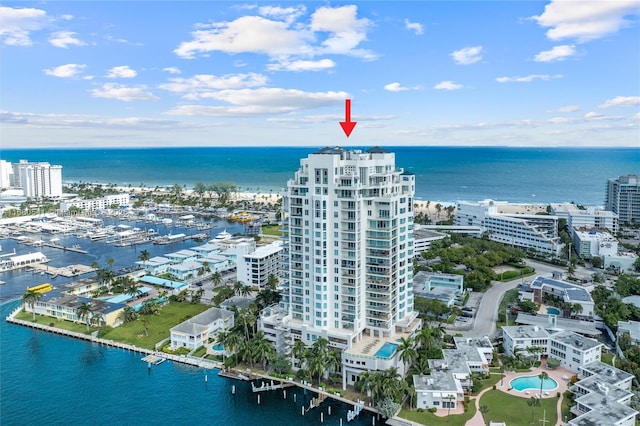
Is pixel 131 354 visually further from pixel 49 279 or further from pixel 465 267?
pixel 465 267

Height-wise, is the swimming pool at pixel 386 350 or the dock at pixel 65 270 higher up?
the swimming pool at pixel 386 350

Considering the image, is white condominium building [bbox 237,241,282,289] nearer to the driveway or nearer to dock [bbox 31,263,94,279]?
the driveway

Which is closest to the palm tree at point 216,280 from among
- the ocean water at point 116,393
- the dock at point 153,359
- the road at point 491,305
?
the ocean water at point 116,393

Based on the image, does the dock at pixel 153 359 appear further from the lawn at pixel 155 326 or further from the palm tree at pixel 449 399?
the palm tree at pixel 449 399

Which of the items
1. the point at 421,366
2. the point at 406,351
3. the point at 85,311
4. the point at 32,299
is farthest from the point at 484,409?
the point at 32,299

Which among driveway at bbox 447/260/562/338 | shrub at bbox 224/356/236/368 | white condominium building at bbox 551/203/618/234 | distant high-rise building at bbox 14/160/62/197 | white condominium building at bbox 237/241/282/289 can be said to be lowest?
shrub at bbox 224/356/236/368

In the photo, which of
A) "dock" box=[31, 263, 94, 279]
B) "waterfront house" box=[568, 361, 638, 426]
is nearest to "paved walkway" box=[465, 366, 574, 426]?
"waterfront house" box=[568, 361, 638, 426]
